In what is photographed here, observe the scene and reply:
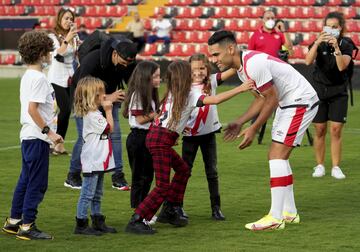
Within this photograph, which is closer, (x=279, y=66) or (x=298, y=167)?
(x=279, y=66)

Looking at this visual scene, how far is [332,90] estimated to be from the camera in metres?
12.9

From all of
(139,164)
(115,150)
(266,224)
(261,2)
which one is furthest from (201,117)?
(261,2)

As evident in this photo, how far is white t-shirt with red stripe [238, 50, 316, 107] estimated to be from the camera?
9.09 metres

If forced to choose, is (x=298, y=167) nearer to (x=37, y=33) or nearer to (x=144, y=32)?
(x=37, y=33)

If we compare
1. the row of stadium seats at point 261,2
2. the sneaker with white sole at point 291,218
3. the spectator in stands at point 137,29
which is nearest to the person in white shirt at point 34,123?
the sneaker with white sole at point 291,218

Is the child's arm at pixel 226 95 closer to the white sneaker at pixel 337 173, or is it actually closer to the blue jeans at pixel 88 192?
the blue jeans at pixel 88 192

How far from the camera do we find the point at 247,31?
→ 3347cm

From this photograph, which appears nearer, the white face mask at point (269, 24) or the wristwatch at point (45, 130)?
the wristwatch at point (45, 130)

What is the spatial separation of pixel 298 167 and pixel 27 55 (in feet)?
19.8

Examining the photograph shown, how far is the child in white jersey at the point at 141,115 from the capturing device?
Result: 936 centimetres

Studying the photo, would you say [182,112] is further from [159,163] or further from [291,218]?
[291,218]

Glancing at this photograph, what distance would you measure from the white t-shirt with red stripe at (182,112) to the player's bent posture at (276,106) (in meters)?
0.39

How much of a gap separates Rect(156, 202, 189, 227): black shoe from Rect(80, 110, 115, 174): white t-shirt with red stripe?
83cm

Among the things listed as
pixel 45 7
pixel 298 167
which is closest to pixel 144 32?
pixel 45 7
